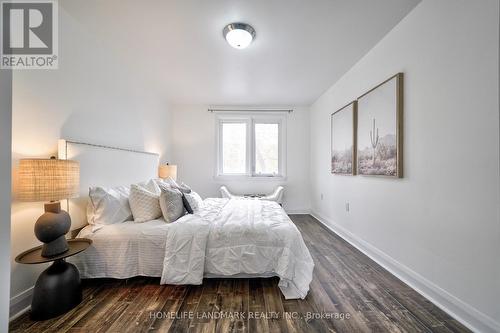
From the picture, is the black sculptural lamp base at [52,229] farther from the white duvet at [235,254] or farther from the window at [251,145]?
the window at [251,145]

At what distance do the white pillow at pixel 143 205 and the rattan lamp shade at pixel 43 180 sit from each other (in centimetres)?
65

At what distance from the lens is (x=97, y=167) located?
88.4 inches

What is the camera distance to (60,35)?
192 cm

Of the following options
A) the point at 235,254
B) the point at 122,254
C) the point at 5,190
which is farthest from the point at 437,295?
the point at 5,190

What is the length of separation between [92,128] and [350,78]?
3530 millimetres

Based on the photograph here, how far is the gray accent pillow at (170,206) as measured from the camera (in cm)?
218

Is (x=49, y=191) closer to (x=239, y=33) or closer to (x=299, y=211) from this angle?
(x=239, y=33)

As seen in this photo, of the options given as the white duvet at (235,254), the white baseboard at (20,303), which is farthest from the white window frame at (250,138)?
the white baseboard at (20,303)

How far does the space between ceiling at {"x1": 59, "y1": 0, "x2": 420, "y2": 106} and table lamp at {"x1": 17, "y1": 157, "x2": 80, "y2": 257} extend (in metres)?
1.51

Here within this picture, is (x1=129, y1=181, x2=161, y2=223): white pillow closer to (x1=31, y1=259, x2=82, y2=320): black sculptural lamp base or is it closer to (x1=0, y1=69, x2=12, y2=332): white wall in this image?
(x1=31, y1=259, x2=82, y2=320): black sculptural lamp base

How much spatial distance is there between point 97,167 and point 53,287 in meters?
1.16

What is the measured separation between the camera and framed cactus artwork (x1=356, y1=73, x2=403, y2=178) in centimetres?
209

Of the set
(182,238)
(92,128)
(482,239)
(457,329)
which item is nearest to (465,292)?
(457,329)

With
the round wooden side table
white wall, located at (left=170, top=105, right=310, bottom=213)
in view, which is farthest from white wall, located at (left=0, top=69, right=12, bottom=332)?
white wall, located at (left=170, top=105, right=310, bottom=213)
